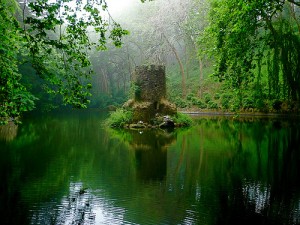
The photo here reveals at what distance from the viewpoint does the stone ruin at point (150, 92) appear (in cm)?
2231

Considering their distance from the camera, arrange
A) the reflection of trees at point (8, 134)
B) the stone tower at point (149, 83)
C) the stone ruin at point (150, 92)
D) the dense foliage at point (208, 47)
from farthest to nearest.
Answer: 1. the stone tower at point (149, 83)
2. the stone ruin at point (150, 92)
3. the reflection of trees at point (8, 134)
4. the dense foliage at point (208, 47)

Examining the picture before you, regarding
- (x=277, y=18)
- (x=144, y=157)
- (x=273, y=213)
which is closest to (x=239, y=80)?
(x=277, y=18)

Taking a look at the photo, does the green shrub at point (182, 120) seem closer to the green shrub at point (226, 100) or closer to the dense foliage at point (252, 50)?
the dense foliage at point (252, 50)

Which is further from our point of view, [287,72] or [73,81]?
[287,72]

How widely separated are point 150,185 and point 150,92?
50.5 ft

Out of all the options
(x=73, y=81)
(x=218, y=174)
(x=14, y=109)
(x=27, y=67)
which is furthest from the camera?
(x=27, y=67)

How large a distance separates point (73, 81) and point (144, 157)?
5638mm

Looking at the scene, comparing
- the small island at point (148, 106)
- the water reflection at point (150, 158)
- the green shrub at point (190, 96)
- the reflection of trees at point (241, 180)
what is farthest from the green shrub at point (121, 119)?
the green shrub at point (190, 96)

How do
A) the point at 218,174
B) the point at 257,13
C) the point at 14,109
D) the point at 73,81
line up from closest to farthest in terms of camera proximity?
1. the point at 73,81
2. the point at 14,109
3. the point at 218,174
4. the point at 257,13

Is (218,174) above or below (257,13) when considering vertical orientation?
below

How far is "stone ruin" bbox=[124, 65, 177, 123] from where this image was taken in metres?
22.3

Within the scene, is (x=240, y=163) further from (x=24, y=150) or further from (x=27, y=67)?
(x=27, y=67)

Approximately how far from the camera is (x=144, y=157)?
10688mm

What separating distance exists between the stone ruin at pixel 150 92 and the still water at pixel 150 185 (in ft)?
31.4
